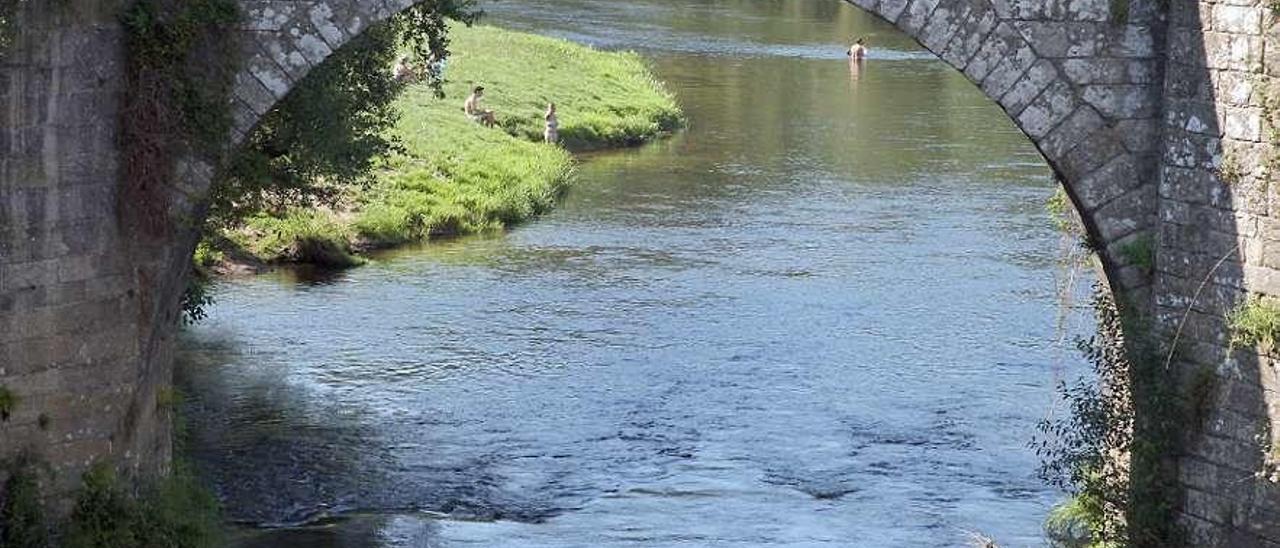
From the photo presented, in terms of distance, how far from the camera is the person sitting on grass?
3014cm

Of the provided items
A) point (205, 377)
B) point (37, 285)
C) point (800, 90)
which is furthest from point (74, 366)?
point (800, 90)

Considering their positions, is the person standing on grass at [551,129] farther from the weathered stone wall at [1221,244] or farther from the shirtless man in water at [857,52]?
the weathered stone wall at [1221,244]

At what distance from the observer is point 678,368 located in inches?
732

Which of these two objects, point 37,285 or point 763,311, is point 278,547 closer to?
point 37,285

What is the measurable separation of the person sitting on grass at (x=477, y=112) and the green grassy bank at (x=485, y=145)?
0.23 meters

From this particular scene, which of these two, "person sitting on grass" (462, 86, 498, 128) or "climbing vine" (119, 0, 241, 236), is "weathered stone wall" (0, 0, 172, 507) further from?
"person sitting on grass" (462, 86, 498, 128)

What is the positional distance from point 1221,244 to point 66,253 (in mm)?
5433

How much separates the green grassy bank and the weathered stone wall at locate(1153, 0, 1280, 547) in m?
9.16

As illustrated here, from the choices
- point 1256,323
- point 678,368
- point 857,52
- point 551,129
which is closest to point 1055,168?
point 1256,323

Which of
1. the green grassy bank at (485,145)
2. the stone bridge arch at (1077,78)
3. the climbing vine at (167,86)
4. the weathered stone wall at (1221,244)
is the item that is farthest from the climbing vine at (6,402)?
the green grassy bank at (485,145)

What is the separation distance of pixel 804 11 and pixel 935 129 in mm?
19382

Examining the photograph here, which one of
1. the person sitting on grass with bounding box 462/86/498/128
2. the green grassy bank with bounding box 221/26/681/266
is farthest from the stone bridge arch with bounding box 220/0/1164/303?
the person sitting on grass with bounding box 462/86/498/128

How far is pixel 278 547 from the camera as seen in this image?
13.2 m

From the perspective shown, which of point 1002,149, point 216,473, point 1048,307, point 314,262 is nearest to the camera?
point 216,473
